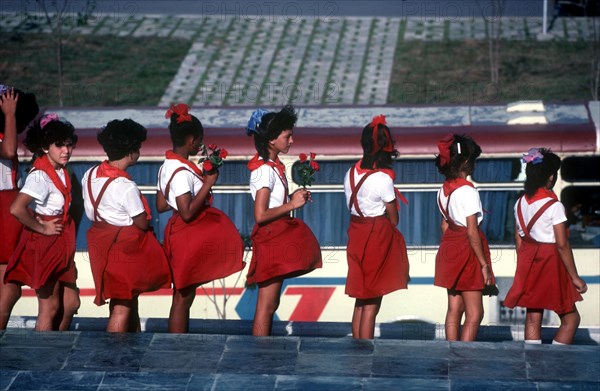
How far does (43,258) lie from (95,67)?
1374 centimetres

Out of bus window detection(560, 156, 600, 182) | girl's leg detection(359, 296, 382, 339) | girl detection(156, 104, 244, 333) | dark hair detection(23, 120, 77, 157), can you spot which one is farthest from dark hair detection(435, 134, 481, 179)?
bus window detection(560, 156, 600, 182)

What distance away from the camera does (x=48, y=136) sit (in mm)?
8008

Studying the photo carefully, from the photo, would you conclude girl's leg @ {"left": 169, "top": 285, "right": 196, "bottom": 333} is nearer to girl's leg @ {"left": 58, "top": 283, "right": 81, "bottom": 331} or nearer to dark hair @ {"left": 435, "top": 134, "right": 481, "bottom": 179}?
girl's leg @ {"left": 58, "top": 283, "right": 81, "bottom": 331}

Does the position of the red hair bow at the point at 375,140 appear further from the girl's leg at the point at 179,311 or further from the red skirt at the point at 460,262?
the girl's leg at the point at 179,311

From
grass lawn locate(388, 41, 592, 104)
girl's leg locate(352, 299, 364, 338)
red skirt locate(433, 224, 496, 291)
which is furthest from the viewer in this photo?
grass lawn locate(388, 41, 592, 104)

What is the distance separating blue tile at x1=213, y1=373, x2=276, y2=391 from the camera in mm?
7137

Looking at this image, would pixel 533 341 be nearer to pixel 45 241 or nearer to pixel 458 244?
pixel 458 244

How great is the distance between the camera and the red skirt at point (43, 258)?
8.12m

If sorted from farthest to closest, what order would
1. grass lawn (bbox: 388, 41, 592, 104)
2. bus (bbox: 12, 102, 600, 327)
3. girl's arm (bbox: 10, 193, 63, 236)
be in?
grass lawn (bbox: 388, 41, 592, 104), bus (bbox: 12, 102, 600, 327), girl's arm (bbox: 10, 193, 63, 236)

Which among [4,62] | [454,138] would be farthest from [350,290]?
[4,62]

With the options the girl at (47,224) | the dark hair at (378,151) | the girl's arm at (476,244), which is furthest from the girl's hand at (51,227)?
the girl's arm at (476,244)

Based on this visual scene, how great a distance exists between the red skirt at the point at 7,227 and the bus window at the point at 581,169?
5.19m

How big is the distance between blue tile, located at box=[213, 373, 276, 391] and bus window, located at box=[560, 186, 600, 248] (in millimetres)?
5105

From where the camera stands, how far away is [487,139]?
38.4 feet
